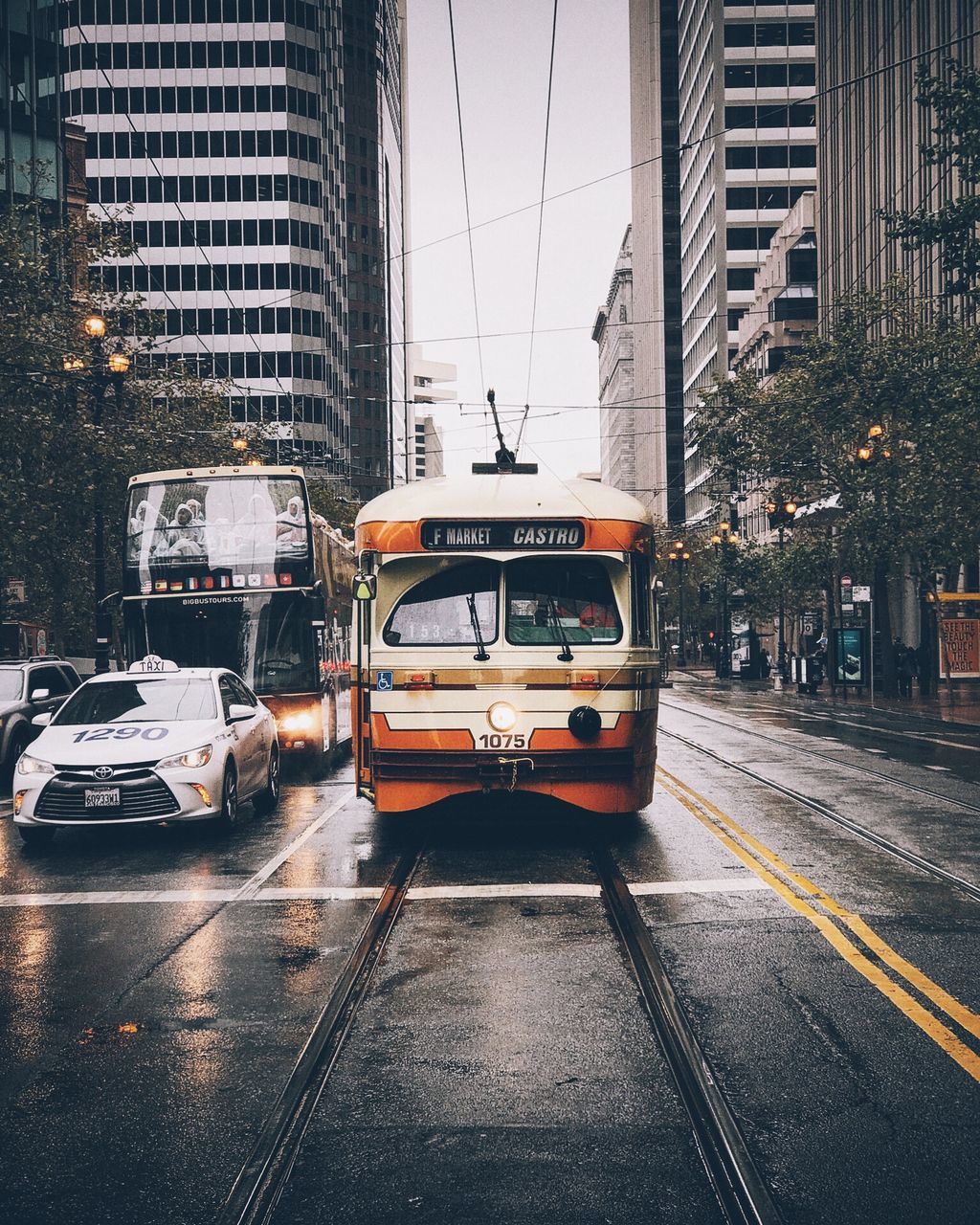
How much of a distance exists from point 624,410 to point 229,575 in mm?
148351

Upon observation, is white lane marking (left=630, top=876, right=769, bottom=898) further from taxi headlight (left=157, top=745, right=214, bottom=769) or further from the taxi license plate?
the taxi license plate

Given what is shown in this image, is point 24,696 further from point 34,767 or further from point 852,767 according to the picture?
point 852,767

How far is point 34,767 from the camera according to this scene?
11.8 m

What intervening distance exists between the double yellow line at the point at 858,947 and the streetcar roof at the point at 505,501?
297 cm

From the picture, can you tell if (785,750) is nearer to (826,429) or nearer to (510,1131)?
(510,1131)

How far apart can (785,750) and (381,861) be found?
11822 millimetres

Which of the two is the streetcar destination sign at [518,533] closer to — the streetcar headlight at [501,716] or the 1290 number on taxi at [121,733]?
the streetcar headlight at [501,716]

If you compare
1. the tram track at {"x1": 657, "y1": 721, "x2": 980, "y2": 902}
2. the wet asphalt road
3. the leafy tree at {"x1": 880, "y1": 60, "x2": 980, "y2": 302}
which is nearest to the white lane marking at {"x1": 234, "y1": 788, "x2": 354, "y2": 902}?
the wet asphalt road

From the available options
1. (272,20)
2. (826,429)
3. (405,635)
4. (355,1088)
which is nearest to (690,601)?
(272,20)

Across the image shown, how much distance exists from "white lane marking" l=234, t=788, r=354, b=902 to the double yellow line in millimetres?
3676

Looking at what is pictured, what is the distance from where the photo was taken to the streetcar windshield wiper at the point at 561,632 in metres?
11.1

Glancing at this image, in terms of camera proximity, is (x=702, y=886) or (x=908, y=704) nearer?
(x=702, y=886)

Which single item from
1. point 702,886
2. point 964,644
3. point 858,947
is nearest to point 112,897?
point 702,886

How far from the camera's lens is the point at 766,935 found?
7723 millimetres
